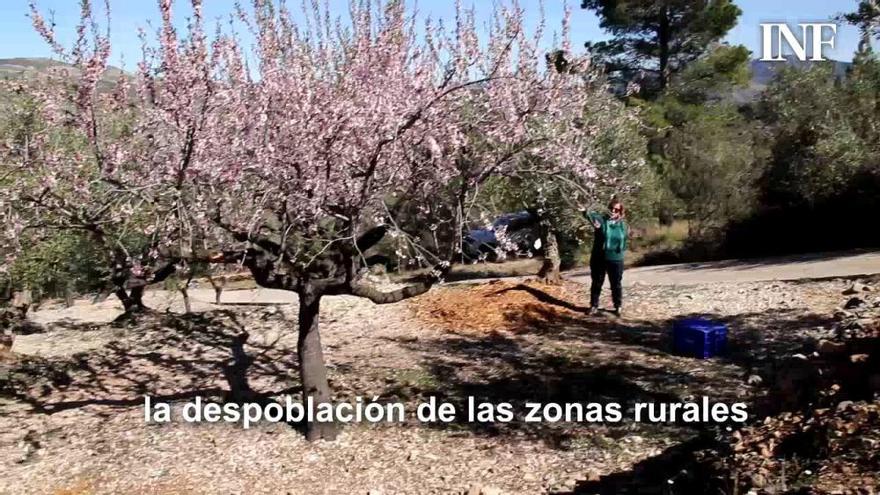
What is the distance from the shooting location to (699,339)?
8.28 metres

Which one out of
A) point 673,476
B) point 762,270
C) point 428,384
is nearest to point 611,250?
point 428,384

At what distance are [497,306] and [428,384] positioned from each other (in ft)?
10.1

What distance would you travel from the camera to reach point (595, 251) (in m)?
10.2

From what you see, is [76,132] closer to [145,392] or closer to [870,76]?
[145,392]

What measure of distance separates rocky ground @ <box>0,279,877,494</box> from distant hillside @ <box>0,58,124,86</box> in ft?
9.73

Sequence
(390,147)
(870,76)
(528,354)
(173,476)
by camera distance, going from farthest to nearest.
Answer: (870,76), (528,354), (173,476), (390,147)

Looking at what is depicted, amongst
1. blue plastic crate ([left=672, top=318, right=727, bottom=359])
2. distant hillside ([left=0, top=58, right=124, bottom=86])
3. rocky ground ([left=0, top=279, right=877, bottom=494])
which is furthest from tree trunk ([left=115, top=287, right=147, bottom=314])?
blue plastic crate ([left=672, top=318, right=727, bottom=359])

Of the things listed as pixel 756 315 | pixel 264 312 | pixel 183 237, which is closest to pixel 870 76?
pixel 756 315

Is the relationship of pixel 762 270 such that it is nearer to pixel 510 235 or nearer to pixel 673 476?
pixel 510 235

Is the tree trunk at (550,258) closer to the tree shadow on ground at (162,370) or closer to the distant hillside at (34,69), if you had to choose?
the tree shadow on ground at (162,370)

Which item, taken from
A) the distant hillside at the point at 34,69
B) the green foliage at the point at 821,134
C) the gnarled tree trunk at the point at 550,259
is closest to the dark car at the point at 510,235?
the gnarled tree trunk at the point at 550,259

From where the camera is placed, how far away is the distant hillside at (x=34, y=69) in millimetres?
5578

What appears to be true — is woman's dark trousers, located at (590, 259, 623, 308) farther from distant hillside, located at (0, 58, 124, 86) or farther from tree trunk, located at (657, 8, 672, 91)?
tree trunk, located at (657, 8, 672, 91)

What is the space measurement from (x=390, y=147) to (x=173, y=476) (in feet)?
9.74
